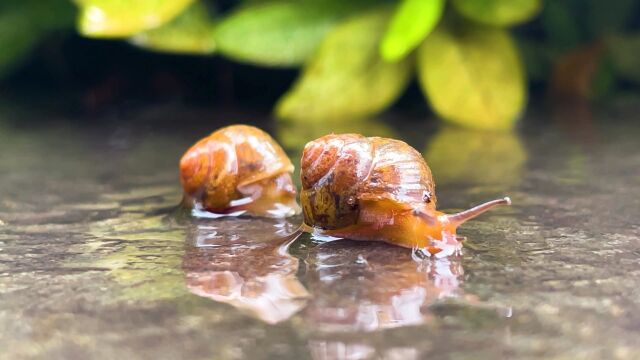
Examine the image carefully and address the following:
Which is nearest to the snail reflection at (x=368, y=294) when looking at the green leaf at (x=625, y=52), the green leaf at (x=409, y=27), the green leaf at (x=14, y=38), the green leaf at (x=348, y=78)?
the green leaf at (x=409, y=27)

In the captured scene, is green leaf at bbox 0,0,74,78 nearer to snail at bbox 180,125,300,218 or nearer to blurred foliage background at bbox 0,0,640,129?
blurred foliage background at bbox 0,0,640,129

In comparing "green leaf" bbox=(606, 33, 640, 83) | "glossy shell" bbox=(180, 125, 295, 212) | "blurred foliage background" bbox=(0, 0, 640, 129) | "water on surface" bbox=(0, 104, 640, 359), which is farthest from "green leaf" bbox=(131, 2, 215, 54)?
"green leaf" bbox=(606, 33, 640, 83)

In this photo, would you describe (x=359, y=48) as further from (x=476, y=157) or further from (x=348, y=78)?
(x=476, y=157)

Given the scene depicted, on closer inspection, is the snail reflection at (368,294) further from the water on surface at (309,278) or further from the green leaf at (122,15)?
the green leaf at (122,15)

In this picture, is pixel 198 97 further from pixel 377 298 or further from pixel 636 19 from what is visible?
pixel 377 298

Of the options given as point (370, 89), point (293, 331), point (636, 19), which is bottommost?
point (293, 331)

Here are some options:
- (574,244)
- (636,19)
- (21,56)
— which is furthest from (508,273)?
(636,19)

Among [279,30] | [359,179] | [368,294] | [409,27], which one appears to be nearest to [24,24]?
[279,30]
